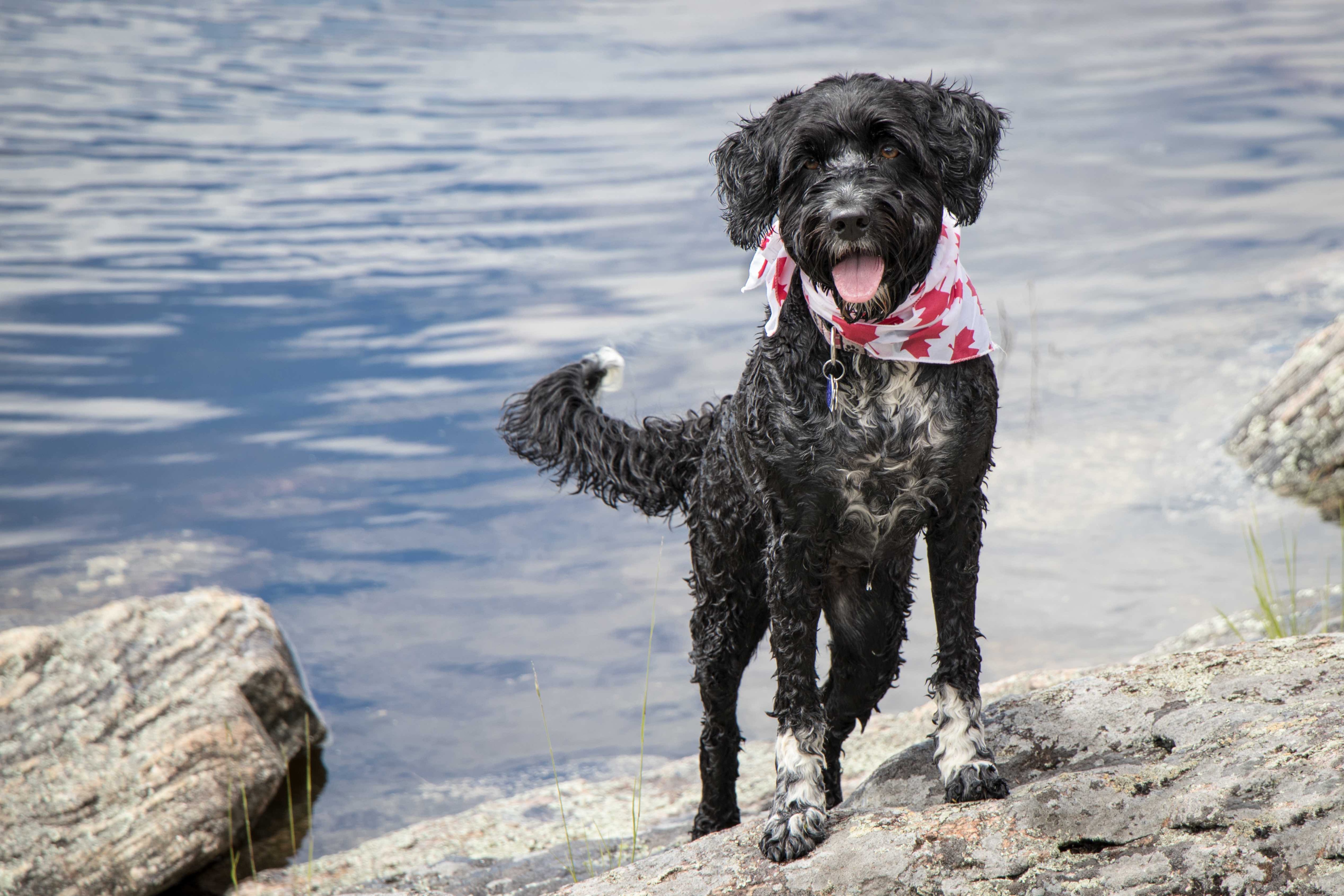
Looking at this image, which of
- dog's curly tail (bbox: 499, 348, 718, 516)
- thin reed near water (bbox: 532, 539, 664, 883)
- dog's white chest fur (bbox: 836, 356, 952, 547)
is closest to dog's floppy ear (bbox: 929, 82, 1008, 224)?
dog's white chest fur (bbox: 836, 356, 952, 547)

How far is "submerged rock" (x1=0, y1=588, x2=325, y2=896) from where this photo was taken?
501 centimetres

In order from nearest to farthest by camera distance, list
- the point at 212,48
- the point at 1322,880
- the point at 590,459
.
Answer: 1. the point at 1322,880
2. the point at 590,459
3. the point at 212,48

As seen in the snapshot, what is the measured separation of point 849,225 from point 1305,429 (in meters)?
6.17

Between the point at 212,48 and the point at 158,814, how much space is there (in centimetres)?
2937

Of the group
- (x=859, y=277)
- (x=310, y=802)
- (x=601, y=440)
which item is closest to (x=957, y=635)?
(x=859, y=277)

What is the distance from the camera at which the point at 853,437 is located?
315cm

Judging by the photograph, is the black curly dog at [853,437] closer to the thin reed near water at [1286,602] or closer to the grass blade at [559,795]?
the grass blade at [559,795]

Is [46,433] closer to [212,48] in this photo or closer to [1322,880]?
[1322,880]

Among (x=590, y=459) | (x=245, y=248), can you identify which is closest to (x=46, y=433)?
(x=245, y=248)

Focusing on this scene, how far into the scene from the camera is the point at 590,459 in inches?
169

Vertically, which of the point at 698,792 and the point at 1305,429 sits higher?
the point at 1305,429

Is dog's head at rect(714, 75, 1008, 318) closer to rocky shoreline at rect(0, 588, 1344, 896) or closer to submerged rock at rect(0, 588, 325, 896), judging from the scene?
rocky shoreline at rect(0, 588, 1344, 896)

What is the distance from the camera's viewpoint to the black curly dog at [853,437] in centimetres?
298

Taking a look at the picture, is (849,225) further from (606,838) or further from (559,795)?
(606,838)
